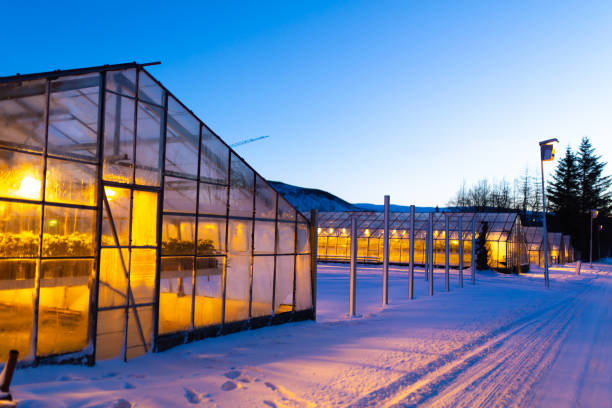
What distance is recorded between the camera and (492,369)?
8.41 m

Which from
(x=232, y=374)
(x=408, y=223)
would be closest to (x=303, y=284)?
(x=232, y=374)

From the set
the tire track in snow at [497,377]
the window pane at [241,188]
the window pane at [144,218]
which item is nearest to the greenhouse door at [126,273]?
the window pane at [144,218]

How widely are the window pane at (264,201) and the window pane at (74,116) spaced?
14.8 ft

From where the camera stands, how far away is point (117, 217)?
8852 mm

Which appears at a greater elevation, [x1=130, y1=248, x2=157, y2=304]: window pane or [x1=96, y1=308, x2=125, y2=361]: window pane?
[x1=130, y1=248, x2=157, y2=304]: window pane

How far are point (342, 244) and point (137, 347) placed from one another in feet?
106

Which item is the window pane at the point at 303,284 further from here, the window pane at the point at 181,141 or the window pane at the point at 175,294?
the window pane at the point at 181,141

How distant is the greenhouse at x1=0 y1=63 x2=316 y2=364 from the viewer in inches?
292

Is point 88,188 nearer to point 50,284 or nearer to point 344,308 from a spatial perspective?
point 50,284

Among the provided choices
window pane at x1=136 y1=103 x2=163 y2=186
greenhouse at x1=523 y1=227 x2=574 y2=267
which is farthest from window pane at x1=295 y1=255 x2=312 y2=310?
greenhouse at x1=523 y1=227 x2=574 y2=267

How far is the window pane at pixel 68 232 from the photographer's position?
7.72 metres

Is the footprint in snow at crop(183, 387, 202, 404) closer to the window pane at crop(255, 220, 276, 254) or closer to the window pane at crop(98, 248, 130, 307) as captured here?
the window pane at crop(98, 248, 130, 307)

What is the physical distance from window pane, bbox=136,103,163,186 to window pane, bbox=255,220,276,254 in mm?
3244

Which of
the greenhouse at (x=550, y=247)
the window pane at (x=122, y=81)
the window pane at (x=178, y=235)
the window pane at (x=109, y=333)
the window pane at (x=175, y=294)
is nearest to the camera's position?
the window pane at (x=109, y=333)
